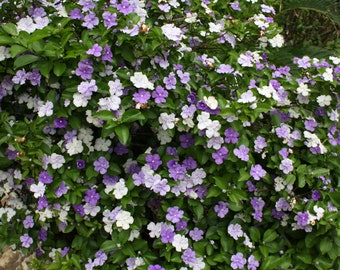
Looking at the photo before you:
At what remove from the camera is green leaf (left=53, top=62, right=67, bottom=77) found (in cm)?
179

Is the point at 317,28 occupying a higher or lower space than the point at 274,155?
lower

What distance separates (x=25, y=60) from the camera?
5.87ft

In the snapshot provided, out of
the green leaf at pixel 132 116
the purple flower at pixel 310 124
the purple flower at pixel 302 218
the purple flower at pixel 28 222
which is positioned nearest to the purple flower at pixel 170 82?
the green leaf at pixel 132 116

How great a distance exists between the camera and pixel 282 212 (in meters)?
2.14

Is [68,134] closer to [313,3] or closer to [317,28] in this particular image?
[313,3]

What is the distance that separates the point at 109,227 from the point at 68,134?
17.3 inches

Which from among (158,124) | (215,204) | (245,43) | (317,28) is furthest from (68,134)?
(317,28)

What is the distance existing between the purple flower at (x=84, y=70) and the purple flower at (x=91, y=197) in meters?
0.50

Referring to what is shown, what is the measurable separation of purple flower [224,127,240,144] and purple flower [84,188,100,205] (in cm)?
61

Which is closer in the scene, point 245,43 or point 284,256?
point 284,256

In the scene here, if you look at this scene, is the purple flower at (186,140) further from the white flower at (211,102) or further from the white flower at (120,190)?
the white flower at (120,190)

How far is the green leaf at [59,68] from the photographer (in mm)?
1789

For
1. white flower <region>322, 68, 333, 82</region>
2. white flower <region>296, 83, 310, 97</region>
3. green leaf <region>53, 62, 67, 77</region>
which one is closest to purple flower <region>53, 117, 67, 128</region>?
green leaf <region>53, 62, 67, 77</region>

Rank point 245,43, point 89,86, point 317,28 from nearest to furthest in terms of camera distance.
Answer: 1. point 89,86
2. point 245,43
3. point 317,28
